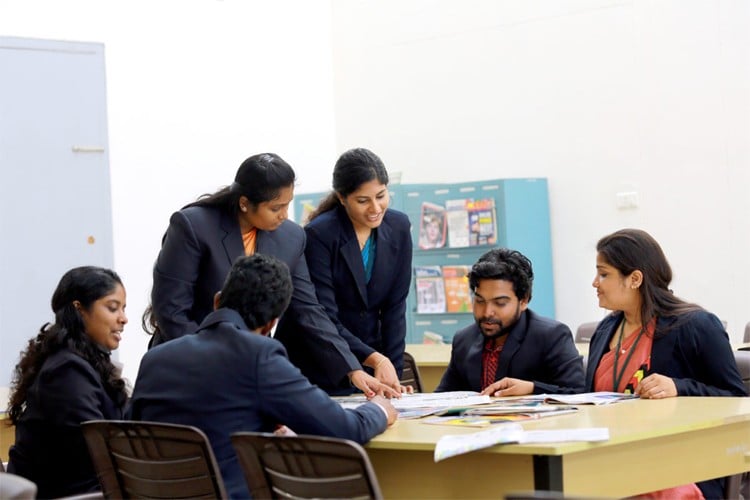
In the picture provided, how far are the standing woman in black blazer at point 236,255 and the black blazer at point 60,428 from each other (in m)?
0.39

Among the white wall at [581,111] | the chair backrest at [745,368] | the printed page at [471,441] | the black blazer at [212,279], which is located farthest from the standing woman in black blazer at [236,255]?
the white wall at [581,111]

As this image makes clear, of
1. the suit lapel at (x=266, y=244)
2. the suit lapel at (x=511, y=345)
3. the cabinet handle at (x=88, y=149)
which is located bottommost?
the suit lapel at (x=511, y=345)

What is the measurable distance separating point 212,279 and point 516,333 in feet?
3.59

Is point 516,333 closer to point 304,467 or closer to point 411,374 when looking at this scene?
point 411,374

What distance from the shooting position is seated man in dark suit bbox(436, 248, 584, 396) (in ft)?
13.5

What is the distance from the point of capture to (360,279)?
431cm

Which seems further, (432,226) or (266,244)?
(432,226)

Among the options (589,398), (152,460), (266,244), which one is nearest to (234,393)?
(152,460)

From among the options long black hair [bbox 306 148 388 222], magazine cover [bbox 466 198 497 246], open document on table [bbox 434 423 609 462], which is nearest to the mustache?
long black hair [bbox 306 148 388 222]

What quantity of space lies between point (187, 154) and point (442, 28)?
8.23 ft

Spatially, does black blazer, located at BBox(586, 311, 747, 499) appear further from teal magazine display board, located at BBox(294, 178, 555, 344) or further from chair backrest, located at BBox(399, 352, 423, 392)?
teal magazine display board, located at BBox(294, 178, 555, 344)

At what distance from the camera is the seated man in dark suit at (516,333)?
4.11 metres

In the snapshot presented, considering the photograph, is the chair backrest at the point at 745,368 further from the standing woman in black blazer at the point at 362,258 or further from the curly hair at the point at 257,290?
the curly hair at the point at 257,290

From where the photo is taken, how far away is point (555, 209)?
9.48m
